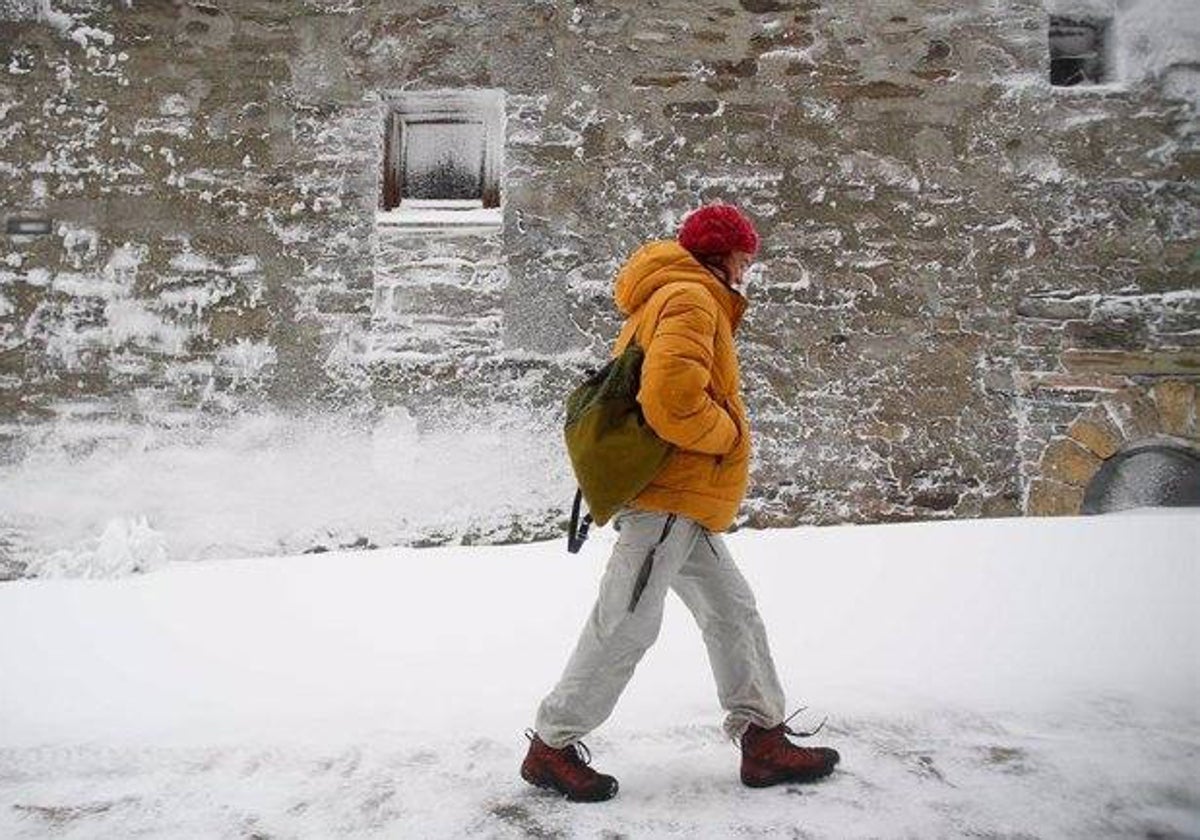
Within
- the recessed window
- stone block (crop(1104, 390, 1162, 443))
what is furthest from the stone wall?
stone block (crop(1104, 390, 1162, 443))

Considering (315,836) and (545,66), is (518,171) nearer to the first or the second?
(545,66)

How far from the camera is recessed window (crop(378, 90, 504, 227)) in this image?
4641mm

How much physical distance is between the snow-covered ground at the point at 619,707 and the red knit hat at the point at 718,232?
132 cm

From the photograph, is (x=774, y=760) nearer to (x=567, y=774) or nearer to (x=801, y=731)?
(x=801, y=731)

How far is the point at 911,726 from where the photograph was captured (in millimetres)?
2244

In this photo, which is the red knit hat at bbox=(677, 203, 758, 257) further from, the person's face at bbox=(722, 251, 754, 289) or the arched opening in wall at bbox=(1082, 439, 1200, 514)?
the arched opening in wall at bbox=(1082, 439, 1200, 514)

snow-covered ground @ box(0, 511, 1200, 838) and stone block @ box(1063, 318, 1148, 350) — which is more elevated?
stone block @ box(1063, 318, 1148, 350)

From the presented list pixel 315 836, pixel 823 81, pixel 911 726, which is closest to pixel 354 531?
pixel 315 836

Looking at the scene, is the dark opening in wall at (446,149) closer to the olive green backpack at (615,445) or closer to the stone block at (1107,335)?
the olive green backpack at (615,445)

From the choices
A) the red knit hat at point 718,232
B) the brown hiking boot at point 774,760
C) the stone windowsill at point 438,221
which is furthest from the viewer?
the stone windowsill at point 438,221

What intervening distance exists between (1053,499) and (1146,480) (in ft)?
2.22

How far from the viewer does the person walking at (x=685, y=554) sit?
6.00ft

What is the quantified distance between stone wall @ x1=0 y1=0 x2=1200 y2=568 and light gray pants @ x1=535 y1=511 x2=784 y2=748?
2.48 m

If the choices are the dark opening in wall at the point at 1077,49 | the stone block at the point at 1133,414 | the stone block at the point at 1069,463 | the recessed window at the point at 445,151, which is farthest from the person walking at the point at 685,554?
the dark opening in wall at the point at 1077,49
